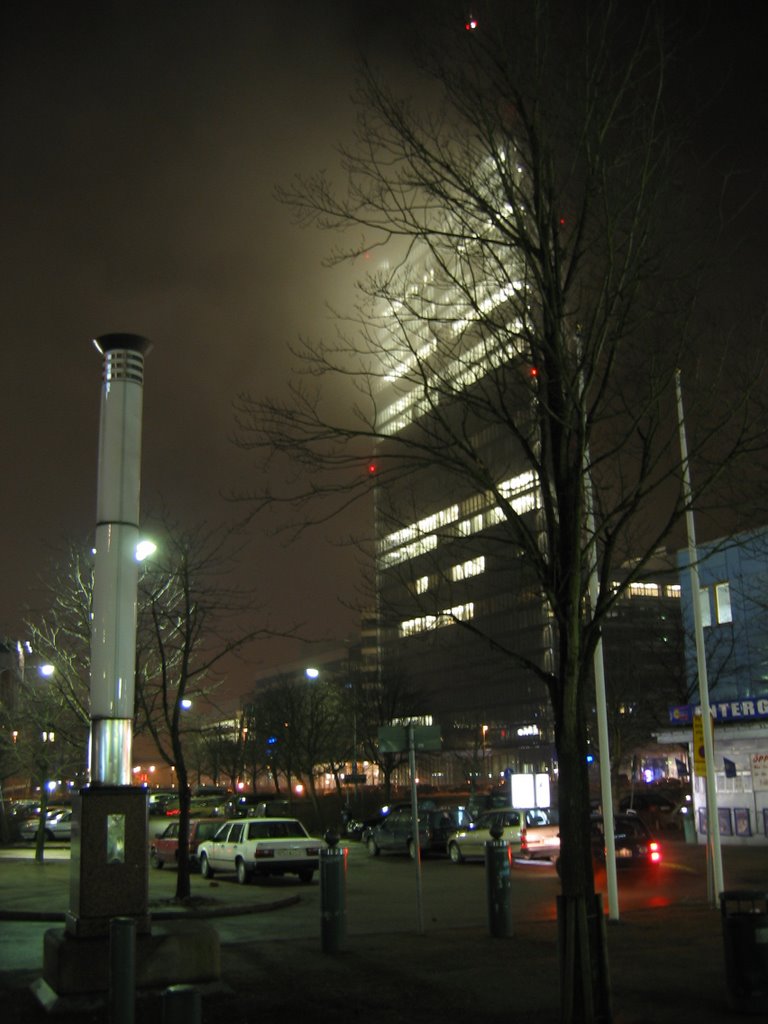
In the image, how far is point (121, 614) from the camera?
1227 cm

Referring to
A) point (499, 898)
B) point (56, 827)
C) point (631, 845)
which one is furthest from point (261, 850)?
point (56, 827)

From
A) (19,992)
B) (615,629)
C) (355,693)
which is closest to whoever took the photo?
(19,992)

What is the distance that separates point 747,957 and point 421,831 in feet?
79.7

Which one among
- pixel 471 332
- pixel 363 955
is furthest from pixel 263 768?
pixel 471 332

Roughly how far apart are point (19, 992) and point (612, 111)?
10.1 m

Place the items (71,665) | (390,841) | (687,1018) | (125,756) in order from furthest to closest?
1. (390,841)
2. (71,665)
3. (125,756)
4. (687,1018)

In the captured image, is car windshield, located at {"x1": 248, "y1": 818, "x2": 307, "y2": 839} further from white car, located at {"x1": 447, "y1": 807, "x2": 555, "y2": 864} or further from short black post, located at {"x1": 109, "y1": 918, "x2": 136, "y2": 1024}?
short black post, located at {"x1": 109, "y1": 918, "x2": 136, "y2": 1024}

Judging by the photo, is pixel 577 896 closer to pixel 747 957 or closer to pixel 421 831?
pixel 747 957

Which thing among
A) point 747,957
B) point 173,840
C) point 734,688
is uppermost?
point 734,688

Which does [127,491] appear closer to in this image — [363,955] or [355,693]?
[363,955]

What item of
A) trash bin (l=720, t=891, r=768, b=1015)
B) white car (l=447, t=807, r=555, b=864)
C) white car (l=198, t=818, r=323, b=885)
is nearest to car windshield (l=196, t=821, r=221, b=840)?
white car (l=198, t=818, r=323, b=885)

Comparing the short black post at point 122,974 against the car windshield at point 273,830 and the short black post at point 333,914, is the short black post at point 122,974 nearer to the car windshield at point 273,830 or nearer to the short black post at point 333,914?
the short black post at point 333,914

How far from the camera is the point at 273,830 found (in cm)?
2684

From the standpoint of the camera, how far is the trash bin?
370 inches
